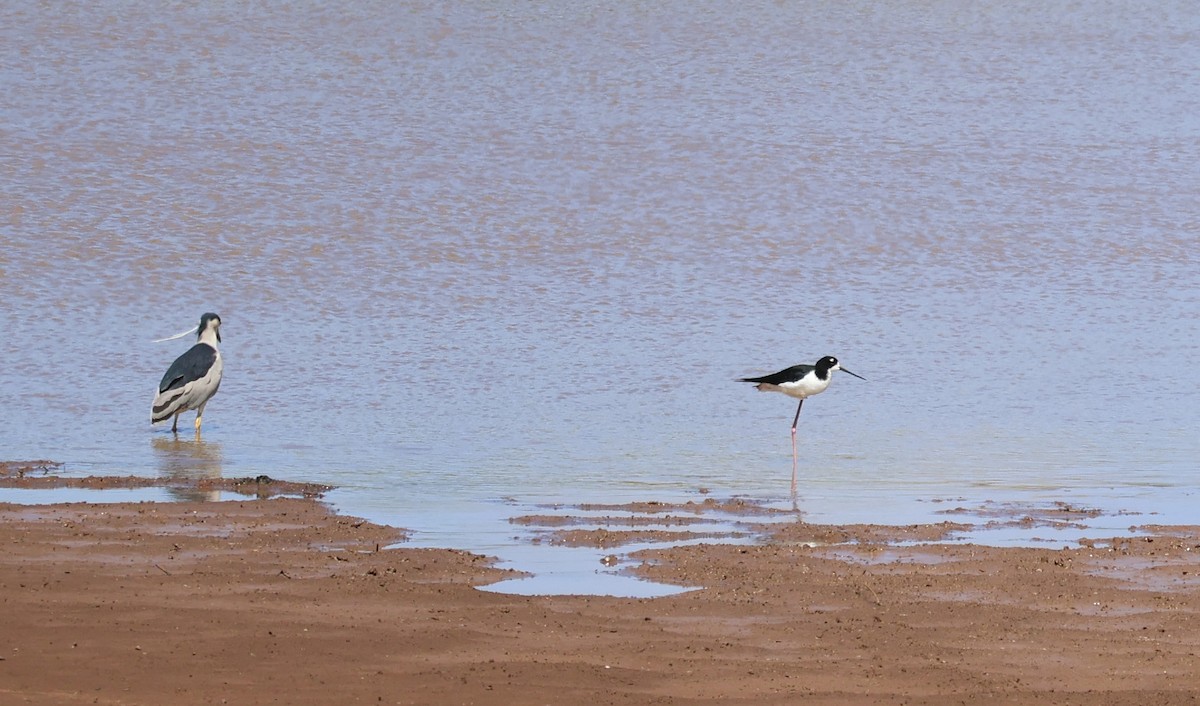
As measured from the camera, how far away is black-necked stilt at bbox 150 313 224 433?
1230 centimetres

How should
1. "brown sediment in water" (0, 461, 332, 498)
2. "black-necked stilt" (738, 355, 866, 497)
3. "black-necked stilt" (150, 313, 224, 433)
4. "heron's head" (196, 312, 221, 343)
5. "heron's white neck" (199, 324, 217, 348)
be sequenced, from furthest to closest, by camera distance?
1. "heron's head" (196, 312, 221, 343)
2. "heron's white neck" (199, 324, 217, 348)
3. "black-necked stilt" (738, 355, 866, 497)
4. "black-necked stilt" (150, 313, 224, 433)
5. "brown sediment in water" (0, 461, 332, 498)

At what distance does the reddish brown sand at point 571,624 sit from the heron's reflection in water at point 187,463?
1124mm

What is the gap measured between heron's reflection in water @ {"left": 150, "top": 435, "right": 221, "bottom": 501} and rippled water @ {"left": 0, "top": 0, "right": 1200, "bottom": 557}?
0.06m

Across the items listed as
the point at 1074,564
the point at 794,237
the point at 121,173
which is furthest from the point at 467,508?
the point at 121,173

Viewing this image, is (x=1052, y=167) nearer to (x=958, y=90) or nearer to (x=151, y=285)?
(x=958, y=90)

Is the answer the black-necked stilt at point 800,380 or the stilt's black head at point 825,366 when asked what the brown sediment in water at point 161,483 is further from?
the stilt's black head at point 825,366

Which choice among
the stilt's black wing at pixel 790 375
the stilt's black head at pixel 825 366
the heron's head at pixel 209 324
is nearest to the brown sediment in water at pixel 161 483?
the heron's head at pixel 209 324

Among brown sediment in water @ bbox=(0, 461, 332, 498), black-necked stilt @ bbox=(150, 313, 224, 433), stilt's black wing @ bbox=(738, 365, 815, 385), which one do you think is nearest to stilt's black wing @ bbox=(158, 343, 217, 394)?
Result: black-necked stilt @ bbox=(150, 313, 224, 433)

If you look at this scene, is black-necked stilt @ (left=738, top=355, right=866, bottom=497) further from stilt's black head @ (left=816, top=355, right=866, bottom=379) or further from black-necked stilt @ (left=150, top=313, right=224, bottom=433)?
black-necked stilt @ (left=150, top=313, right=224, bottom=433)

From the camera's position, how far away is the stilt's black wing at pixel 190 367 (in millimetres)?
12367

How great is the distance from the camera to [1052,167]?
2303 centimetres

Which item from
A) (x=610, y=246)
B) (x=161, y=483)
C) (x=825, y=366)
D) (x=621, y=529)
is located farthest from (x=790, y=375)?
(x=610, y=246)

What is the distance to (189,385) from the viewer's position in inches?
488

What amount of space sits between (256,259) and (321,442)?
710cm
